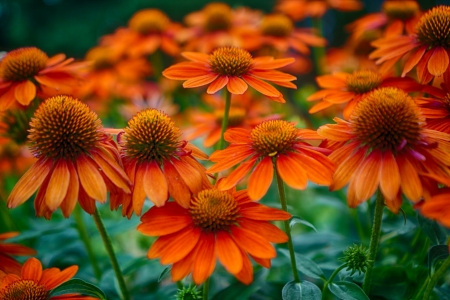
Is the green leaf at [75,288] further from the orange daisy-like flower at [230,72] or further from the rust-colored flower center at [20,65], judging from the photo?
the rust-colored flower center at [20,65]

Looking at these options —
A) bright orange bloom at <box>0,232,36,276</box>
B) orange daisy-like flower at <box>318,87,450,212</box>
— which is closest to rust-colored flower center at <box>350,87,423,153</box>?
orange daisy-like flower at <box>318,87,450,212</box>

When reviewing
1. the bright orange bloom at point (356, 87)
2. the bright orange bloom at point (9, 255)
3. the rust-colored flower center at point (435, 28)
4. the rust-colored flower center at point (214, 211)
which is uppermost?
the rust-colored flower center at point (435, 28)

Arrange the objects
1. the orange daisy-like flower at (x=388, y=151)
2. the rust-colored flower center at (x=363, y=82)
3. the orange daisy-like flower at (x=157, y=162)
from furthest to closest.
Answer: the rust-colored flower center at (x=363, y=82)
the orange daisy-like flower at (x=157, y=162)
the orange daisy-like flower at (x=388, y=151)

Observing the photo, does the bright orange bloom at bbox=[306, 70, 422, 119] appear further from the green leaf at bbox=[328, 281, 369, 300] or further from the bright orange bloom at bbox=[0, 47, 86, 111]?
the bright orange bloom at bbox=[0, 47, 86, 111]

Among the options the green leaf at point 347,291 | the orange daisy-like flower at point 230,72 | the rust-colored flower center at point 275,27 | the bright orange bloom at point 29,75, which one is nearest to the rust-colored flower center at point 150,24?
the rust-colored flower center at point 275,27

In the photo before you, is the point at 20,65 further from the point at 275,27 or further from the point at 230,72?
the point at 275,27
